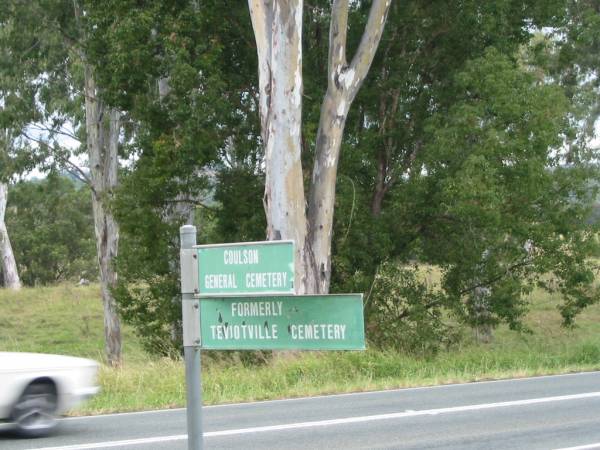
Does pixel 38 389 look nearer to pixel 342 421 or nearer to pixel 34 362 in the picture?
pixel 34 362

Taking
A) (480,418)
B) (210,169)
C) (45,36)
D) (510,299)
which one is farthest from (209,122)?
(480,418)

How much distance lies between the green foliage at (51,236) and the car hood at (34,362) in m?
47.7

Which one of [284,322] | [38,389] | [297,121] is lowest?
[38,389]

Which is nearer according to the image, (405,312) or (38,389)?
(38,389)

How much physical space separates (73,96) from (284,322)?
97.3ft

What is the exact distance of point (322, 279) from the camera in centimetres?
2077

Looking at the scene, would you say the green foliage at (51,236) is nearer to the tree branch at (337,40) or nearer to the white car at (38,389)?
the tree branch at (337,40)

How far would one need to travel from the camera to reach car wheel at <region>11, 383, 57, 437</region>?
33.2 feet

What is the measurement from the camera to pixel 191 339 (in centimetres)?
483

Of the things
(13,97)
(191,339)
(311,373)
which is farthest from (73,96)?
(191,339)

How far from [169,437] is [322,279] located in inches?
433

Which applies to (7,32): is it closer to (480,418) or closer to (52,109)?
(52,109)

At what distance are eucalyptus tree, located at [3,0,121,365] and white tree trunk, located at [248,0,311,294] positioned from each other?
1003 cm

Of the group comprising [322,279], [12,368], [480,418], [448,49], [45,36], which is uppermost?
[45,36]
